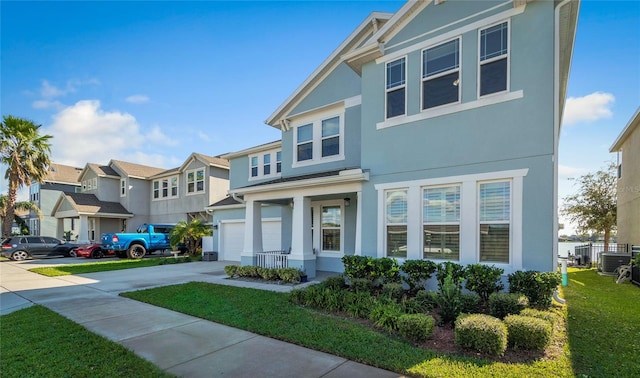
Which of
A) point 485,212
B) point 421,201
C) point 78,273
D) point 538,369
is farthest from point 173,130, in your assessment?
point 538,369

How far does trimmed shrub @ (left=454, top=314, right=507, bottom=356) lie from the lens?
4.41 m

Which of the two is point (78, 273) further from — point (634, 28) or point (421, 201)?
point (634, 28)

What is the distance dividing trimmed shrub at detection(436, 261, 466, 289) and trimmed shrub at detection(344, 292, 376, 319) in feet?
5.46

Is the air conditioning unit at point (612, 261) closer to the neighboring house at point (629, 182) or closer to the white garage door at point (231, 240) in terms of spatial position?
the neighboring house at point (629, 182)

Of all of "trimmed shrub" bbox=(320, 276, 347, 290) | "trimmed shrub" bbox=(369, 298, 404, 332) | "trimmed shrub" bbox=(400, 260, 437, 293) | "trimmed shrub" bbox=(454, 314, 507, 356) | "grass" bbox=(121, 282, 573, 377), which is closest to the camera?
"grass" bbox=(121, 282, 573, 377)

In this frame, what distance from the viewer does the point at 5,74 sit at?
513 inches

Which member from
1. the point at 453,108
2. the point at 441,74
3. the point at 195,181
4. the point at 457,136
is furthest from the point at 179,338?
the point at 195,181

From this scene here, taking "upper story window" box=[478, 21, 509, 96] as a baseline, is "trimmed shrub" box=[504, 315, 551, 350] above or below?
below

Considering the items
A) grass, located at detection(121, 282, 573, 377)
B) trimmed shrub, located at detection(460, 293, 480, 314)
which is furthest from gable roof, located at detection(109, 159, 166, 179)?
trimmed shrub, located at detection(460, 293, 480, 314)

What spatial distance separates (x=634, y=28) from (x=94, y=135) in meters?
28.1

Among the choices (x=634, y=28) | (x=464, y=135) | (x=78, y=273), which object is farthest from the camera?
(x=78, y=273)

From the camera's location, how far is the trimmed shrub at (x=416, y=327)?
496 centimetres

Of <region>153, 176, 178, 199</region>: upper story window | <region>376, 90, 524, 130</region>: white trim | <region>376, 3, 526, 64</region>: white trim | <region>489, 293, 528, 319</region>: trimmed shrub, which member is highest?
<region>376, 3, 526, 64</region>: white trim

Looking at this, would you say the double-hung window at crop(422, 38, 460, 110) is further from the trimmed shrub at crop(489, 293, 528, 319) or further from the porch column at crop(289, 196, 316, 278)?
the porch column at crop(289, 196, 316, 278)
